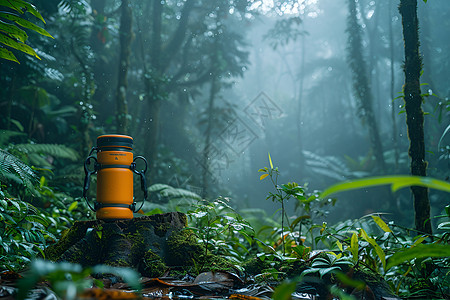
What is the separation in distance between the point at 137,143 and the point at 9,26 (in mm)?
7011

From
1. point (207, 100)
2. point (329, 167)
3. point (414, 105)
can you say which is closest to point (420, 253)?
point (414, 105)

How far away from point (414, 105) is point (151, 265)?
6.33 feet

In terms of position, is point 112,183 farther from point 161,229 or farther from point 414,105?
point 414,105

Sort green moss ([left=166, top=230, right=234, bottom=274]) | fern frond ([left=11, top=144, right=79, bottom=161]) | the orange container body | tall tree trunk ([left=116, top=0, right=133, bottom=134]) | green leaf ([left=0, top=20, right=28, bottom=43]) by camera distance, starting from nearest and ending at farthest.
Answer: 1. green leaf ([left=0, top=20, right=28, bottom=43])
2. green moss ([left=166, top=230, right=234, bottom=274])
3. the orange container body
4. fern frond ([left=11, top=144, right=79, bottom=161])
5. tall tree trunk ([left=116, top=0, right=133, bottom=134])

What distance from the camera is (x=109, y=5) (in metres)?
9.53

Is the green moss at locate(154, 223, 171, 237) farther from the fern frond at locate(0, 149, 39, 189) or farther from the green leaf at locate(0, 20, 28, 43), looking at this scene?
the green leaf at locate(0, 20, 28, 43)

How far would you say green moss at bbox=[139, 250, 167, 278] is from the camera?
1.91 metres

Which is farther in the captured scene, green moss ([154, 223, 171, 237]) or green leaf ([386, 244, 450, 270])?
green moss ([154, 223, 171, 237])

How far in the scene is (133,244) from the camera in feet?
6.80

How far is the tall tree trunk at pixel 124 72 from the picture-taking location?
5688 millimetres

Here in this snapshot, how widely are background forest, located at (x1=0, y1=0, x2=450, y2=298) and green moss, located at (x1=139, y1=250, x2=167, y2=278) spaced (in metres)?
0.67

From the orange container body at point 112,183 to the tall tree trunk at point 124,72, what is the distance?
3.62 meters

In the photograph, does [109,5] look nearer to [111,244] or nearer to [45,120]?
[45,120]

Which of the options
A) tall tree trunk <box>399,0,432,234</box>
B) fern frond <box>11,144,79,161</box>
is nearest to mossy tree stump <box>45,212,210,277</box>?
tall tree trunk <box>399,0,432,234</box>
